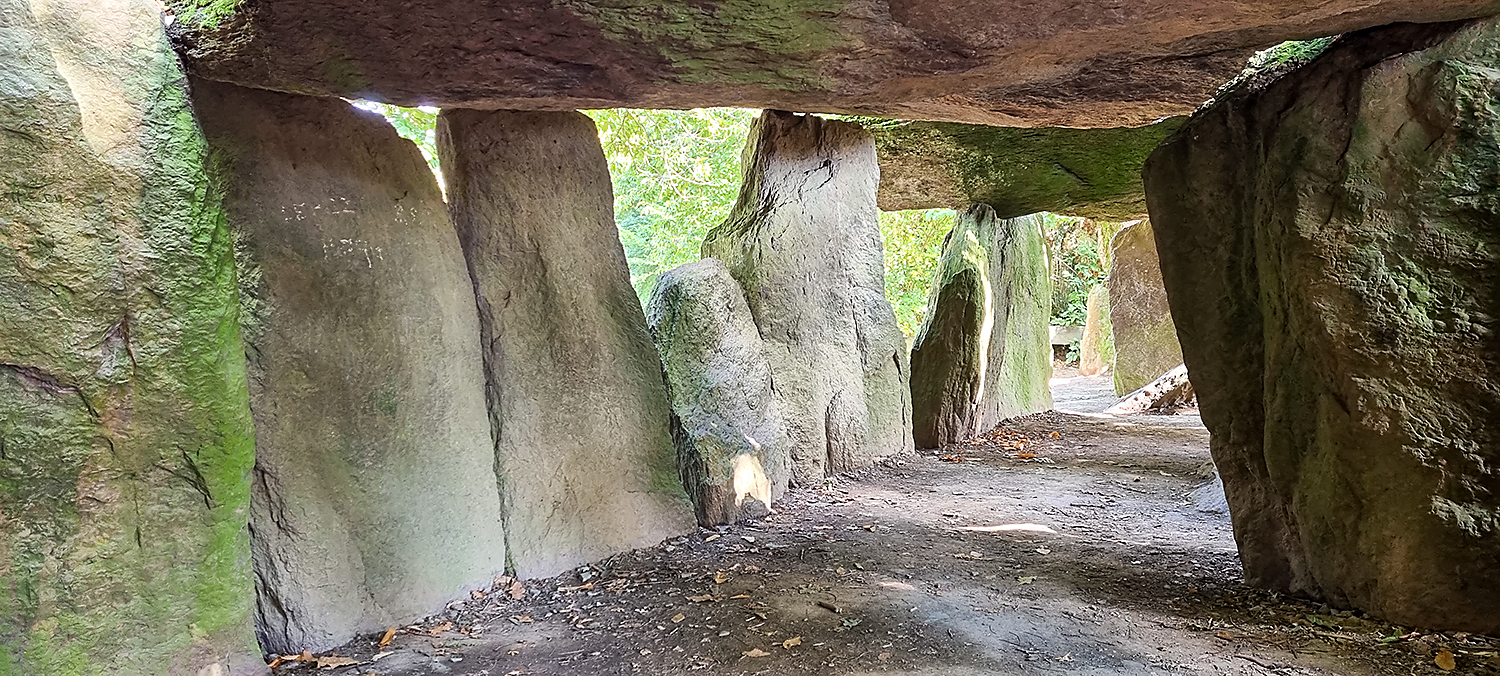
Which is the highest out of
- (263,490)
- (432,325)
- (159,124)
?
(159,124)

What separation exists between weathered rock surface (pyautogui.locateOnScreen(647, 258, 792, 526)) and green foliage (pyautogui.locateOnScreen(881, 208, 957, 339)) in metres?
8.91

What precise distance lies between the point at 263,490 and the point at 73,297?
97cm

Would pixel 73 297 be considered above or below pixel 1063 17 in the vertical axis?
below

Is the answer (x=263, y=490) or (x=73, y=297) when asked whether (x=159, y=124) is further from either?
(x=263, y=490)

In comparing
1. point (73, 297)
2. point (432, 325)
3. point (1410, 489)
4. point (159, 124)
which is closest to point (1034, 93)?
point (1410, 489)

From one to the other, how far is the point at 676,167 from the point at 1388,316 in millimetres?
9649

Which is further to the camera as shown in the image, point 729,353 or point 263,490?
point 729,353

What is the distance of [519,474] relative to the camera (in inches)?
166

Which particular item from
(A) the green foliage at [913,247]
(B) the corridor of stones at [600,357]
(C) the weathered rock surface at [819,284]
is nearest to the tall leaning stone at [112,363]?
(B) the corridor of stones at [600,357]

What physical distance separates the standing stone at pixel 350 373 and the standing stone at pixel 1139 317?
34.2ft

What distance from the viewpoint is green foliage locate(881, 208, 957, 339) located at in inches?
590

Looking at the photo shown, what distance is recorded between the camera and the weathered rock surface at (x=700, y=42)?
2.72 m

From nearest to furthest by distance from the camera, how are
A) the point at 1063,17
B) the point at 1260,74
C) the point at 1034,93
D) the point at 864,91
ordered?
the point at 1063,17, the point at 864,91, the point at 1260,74, the point at 1034,93

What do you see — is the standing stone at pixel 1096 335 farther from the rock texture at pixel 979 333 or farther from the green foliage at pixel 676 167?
the green foliage at pixel 676 167
